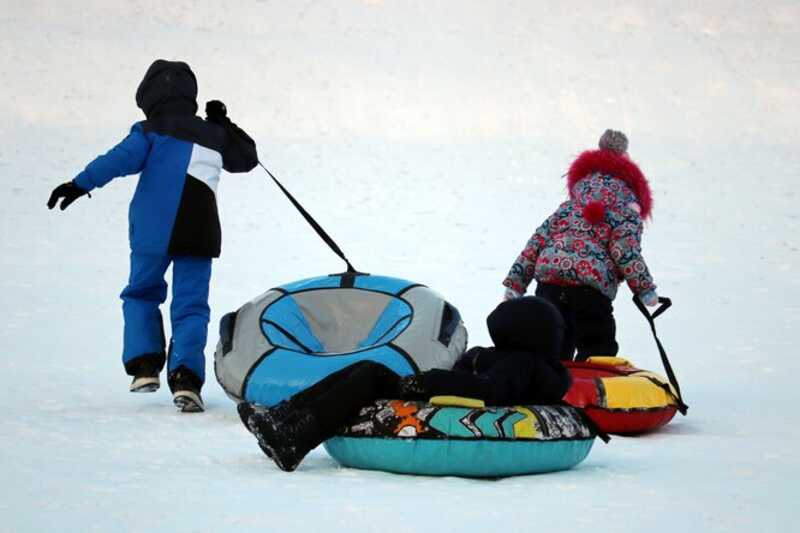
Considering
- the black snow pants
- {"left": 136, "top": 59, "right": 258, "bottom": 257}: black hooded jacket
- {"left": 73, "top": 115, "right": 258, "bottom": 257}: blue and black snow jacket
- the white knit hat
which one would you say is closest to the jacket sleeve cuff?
{"left": 73, "top": 115, "right": 258, "bottom": 257}: blue and black snow jacket

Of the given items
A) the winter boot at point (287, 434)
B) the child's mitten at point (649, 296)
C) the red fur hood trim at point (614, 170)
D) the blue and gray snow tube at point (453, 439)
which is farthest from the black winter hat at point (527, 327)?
the red fur hood trim at point (614, 170)

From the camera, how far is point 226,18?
62.0 feet

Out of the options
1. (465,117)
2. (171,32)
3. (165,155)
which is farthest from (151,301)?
(171,32)

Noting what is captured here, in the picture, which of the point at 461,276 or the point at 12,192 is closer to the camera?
the point at 461,276

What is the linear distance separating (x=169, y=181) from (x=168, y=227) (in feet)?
0.61

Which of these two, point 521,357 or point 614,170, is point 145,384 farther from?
point 614,170

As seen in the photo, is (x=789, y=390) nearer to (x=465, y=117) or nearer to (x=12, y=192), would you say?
(x=12, y=192)

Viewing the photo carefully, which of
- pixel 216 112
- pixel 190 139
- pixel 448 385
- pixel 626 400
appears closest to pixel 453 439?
pixel 448 385

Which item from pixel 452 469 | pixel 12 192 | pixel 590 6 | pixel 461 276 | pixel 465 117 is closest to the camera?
pixel 452 469

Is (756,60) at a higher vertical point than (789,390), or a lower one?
higher

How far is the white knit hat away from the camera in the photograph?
574 centimetres

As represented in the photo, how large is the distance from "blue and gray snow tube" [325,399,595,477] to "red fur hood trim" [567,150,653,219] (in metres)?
2.14

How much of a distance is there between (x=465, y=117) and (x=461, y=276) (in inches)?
259

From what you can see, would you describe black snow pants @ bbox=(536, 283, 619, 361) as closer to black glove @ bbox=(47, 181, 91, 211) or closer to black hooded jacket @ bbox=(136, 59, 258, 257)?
black hooded jacket @ bbox=(136, 59, 258, 257)
